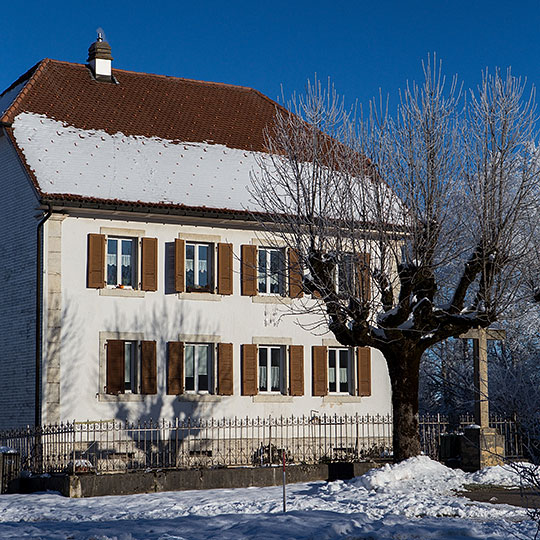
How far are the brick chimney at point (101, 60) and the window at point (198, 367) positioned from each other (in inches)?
376

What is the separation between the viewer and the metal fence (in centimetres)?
2123

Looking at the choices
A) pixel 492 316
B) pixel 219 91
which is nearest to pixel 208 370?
pixel 492 316

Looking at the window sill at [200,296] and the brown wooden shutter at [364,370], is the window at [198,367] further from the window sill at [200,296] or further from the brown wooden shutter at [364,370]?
the brown wooden shutter at [364,370]

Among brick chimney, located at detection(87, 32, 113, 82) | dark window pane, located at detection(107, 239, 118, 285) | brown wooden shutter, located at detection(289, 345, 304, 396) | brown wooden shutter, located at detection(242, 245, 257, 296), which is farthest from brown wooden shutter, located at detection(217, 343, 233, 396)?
brick chimney, located at detection(87, 32, 113, 82)

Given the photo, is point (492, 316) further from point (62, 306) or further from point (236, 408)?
point (62, 306)

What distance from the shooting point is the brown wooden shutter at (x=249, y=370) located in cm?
2588

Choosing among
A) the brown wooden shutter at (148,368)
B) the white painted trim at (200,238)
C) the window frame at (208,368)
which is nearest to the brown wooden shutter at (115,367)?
the brown wooden shutter at (148,368)

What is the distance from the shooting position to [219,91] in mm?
32375

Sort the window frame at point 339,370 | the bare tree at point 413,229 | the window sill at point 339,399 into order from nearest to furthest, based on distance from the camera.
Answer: the bare tree at point 413,229 → the window sill at point 339,399 → the window frame at point 339,370

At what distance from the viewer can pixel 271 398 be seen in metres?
26.2

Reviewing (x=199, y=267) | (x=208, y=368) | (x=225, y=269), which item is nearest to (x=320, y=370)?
(x=208, y=368)

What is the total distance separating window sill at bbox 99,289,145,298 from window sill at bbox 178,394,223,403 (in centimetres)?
280

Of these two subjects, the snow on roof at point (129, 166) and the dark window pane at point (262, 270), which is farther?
the dark window pane at point (262, 270)

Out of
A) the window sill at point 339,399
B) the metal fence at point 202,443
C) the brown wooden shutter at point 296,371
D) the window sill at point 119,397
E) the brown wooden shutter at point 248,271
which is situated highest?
the brown wooden shutter at point 248,271
